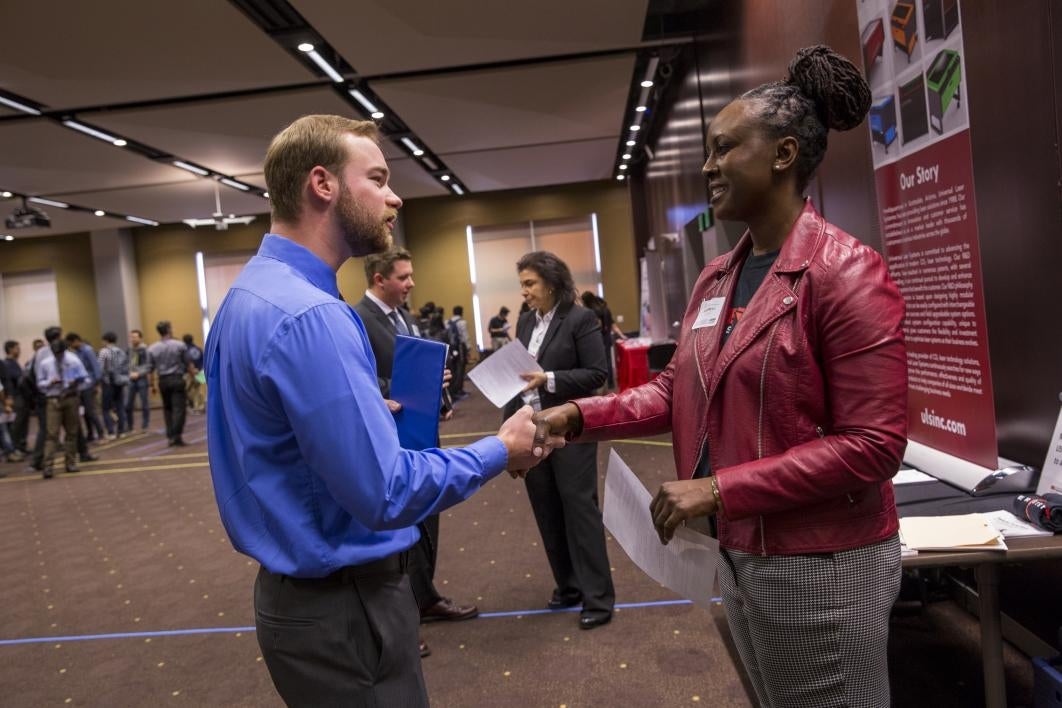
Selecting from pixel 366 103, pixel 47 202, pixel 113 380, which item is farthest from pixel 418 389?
pixel 47 202

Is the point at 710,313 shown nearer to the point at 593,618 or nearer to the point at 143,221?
the point at 593,618

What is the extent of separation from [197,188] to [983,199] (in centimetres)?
1314

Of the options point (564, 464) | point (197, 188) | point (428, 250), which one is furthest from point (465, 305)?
point (564, 464)

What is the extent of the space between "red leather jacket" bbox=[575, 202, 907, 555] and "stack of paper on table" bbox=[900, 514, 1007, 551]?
2.09 ft

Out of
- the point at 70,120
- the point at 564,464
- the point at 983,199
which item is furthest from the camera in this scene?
the point at 70,120

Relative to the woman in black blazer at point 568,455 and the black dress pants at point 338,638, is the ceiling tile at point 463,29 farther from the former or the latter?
the black dress pants at point 338,638

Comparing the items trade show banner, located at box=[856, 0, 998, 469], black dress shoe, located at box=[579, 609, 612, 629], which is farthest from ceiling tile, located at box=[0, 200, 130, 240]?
trade show banner, located at box=[856, 0, 998, 469]

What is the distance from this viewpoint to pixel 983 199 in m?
2.33

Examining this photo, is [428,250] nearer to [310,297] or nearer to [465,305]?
[465,305]

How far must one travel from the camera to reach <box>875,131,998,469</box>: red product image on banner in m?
2.38

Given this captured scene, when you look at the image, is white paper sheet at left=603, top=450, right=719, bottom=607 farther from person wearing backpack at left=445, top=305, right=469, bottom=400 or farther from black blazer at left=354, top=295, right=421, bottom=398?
person wearing backpack at left=445, top=305, right=469, bottom=400

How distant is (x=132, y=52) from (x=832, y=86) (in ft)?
22.9

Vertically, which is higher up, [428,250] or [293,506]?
[428,250]

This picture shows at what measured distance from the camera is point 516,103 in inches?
369
